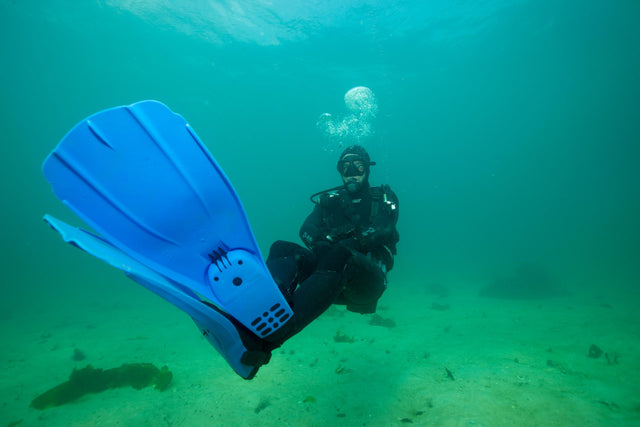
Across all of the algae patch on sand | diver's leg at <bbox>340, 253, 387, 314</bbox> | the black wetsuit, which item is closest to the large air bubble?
the black wetsuit

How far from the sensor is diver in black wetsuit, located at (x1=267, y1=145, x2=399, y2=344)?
243cm

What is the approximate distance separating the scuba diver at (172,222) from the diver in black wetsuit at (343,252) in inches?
7.2

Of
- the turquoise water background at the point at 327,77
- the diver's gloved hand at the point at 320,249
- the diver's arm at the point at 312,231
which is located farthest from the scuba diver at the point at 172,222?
the turquoise water background at the point at 327,77

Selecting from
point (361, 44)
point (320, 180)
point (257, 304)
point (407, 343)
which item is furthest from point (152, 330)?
point (320, 180)

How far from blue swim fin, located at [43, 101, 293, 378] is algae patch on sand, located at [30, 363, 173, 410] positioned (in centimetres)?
541

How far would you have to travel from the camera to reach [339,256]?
2869 millimetres

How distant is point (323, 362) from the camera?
6.45 metres

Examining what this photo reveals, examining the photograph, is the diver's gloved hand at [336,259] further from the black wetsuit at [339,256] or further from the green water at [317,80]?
the green water at [317,80]

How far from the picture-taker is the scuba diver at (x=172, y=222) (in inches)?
61.1

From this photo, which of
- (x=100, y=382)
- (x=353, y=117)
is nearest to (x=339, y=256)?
(x=100, y=382)

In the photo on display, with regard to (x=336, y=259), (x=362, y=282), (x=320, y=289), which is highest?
(x=336, y=259)

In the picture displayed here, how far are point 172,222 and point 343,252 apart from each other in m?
1.68

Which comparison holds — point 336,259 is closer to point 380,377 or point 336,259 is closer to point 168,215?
point 168,215

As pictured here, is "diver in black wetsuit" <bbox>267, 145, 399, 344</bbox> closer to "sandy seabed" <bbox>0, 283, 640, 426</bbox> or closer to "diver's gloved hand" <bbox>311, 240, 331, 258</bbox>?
"diver's gloved hand" <bbox>311, 240, 331, 258</bbox>
